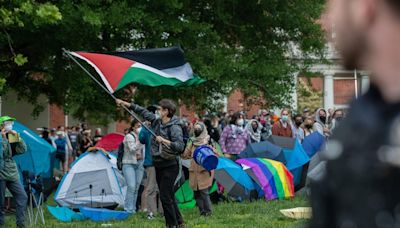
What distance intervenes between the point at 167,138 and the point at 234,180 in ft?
17.6

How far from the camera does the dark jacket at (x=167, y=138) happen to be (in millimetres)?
12070

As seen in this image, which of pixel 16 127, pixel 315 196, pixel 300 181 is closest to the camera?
pixel 315 196

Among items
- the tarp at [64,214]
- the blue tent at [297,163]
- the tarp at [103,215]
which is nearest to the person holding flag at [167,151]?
the tarp at [103,215]

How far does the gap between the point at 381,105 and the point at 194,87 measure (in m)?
22.0

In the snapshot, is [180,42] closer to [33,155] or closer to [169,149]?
[33,155]

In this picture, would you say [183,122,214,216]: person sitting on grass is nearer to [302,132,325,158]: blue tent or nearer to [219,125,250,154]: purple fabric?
[302,132,325,158]: blue tent

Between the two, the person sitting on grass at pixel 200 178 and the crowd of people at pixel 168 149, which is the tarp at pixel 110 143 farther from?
the person sitting on grass at pixel 200 178

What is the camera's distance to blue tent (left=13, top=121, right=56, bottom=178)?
52.1 feet

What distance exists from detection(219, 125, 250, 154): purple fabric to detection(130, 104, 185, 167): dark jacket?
9.72 m

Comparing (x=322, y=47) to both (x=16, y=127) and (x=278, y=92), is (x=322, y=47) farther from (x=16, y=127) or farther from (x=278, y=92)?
(x=16, y=127)

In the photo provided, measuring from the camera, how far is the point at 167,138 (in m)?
12.3

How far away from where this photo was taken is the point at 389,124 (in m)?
1.56

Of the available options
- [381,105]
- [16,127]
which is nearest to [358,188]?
[381,105]

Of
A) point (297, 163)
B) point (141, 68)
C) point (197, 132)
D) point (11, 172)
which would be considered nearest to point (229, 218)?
point (197, 132)
